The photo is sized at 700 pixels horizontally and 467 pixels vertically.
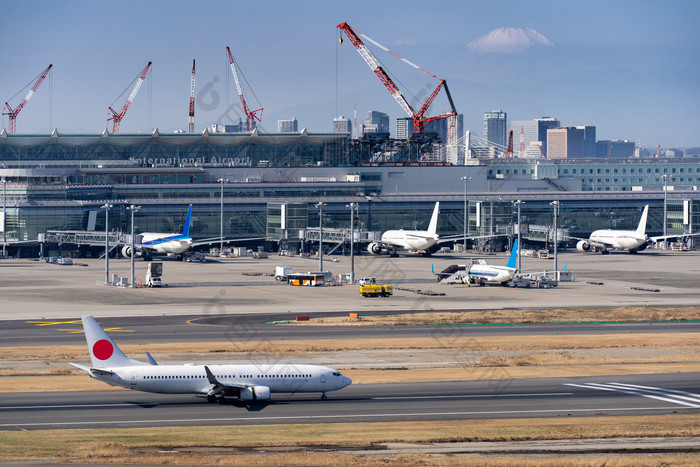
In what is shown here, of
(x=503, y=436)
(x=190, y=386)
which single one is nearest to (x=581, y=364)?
(x=503, y=436)

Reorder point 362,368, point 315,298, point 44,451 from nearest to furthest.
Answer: point 44,451, point 362,368, point 315,298

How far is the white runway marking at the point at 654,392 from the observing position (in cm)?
6688

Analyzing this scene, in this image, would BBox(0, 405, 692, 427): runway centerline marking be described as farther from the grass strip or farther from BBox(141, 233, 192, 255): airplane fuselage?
BBox(141, 233, 192, 255): airplane fuselage

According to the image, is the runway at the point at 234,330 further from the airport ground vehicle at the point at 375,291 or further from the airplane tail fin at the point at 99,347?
the airplane tail fin at the point at 99,347

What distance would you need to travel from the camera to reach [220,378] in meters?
65.5

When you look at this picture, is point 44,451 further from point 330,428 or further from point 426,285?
point 426,285

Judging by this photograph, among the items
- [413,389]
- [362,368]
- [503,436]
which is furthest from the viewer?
[362,368]

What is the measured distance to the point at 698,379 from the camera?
246 feet

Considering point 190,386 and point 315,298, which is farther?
point 315,298

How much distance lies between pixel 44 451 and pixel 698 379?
5028 cm

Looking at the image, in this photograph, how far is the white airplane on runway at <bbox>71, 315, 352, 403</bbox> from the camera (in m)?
64.8

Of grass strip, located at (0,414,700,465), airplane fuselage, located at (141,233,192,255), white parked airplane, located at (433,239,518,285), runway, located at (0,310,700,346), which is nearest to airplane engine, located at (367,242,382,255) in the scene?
airplane fuselage, located at (141,233,192,255)

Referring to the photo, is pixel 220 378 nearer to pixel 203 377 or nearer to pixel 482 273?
pixel 203 377

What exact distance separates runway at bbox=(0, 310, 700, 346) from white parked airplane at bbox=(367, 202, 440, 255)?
81190 millimetres
